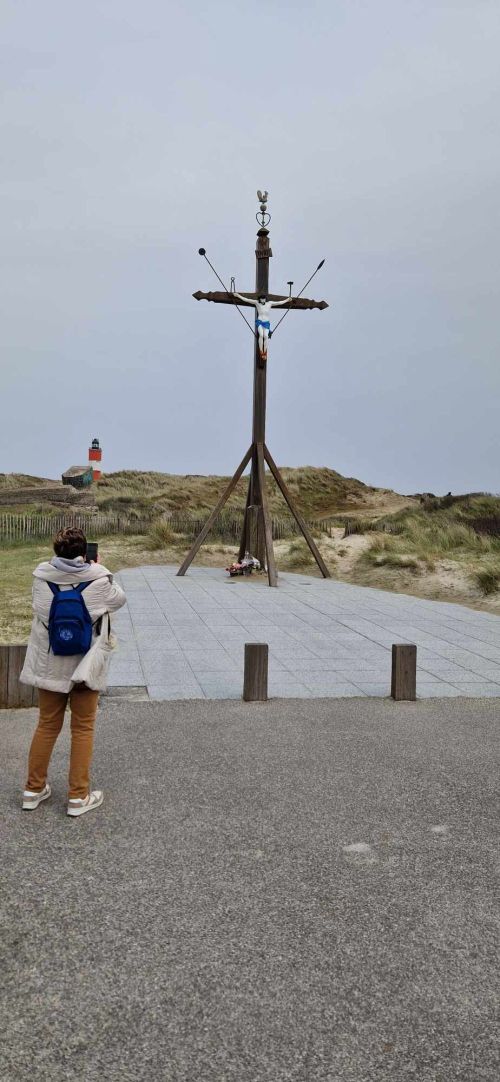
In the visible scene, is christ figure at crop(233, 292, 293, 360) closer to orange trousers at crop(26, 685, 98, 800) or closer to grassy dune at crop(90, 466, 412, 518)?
orange trousers at crop(26, 685, 98, 800)

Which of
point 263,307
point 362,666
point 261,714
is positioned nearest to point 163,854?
point 261,714

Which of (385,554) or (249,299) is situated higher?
(249,299)

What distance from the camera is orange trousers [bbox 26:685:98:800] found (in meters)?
3.99

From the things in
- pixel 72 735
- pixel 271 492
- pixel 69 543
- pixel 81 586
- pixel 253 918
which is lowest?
pixel 253 918

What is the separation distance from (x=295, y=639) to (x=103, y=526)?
14939 mm

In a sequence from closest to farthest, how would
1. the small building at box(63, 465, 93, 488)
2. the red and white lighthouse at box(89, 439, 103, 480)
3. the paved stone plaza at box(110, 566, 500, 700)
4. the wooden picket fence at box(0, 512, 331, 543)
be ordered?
the paved stone plaza at box(110, 566, 500, 700) → the wooden picket fence at box(0, 512, 331, 543) → the small building at box(63, 465, 93, 488) → the red and white lighthouse at box(89, 439, 103, 480)

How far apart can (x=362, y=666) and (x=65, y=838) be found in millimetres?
4621

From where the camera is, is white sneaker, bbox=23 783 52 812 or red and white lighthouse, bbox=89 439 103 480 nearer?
white sneaker, bbox=23 783 52 812

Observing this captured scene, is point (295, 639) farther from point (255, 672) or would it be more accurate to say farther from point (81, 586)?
point (81, 586)

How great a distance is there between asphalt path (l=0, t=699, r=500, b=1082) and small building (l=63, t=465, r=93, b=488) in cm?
3684

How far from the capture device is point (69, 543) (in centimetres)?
388

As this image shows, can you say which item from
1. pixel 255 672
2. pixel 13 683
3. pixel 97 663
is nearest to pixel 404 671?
pixel 255 672

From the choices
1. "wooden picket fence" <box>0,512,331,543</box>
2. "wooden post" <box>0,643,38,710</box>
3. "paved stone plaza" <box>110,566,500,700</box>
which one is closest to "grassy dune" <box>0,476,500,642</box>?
"wooden picket fence" <box>0,512,331,543</box>

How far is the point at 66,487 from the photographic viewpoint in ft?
112
